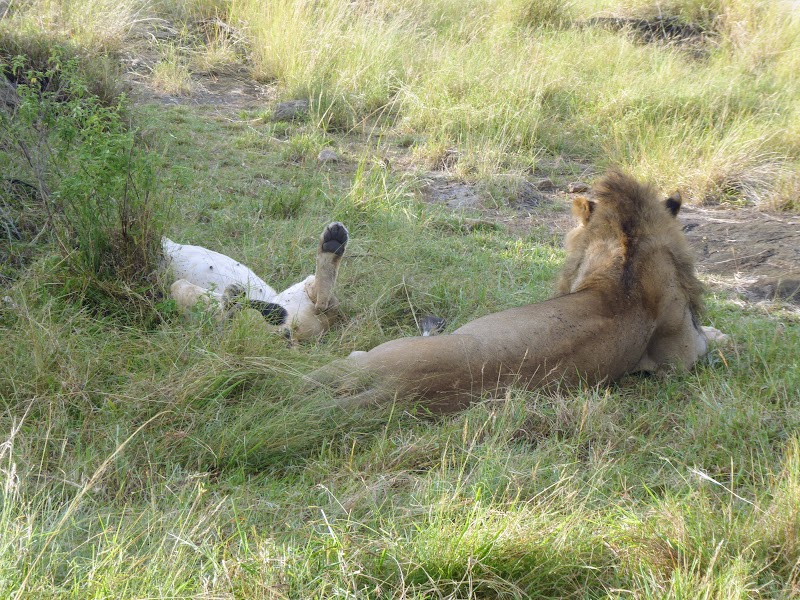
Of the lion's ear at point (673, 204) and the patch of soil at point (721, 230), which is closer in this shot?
the lion's ear at point (673, 204)

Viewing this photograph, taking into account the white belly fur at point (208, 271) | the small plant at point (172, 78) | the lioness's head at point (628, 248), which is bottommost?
the small plant at point (172, 78)

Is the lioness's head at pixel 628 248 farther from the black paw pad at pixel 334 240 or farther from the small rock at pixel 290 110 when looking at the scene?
the small rock at pixel 290 110

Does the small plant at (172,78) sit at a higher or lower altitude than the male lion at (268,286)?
lower

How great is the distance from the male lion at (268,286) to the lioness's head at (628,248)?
1.24 metres

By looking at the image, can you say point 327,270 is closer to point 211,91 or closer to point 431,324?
point 431,324

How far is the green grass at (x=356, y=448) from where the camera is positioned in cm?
229

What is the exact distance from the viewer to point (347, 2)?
9484 millimetres

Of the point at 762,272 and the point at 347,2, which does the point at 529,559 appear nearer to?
the point at 762,272

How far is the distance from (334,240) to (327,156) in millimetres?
2656

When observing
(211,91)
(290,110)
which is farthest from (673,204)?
(211,91)

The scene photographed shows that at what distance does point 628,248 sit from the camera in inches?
167

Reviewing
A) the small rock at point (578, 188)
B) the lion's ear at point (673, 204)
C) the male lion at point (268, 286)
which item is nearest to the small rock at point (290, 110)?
the small rock at point (578, 188)

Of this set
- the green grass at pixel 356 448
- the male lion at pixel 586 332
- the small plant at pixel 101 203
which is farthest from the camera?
the small plant at pixel 101 203

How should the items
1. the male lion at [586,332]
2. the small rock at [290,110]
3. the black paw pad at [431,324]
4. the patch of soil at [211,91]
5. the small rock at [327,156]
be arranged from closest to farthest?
1. the male lion at [586,332]
2. the black paw pad at [431,324]
3. the small rock at [327,156]
4. the small rock at [290,110]
5. the patch of soil at [211,91]
